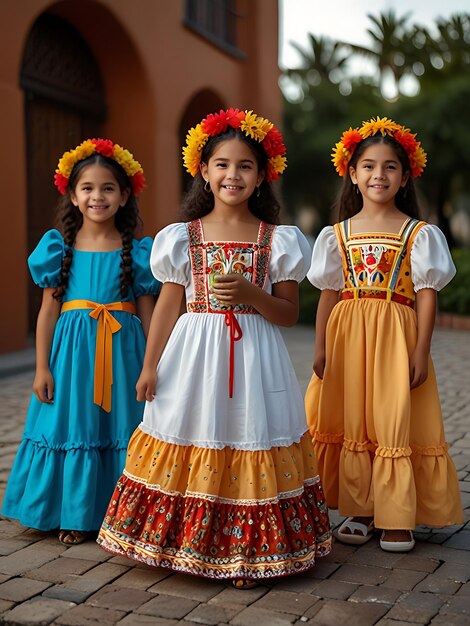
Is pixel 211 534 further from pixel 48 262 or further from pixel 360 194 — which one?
pixel 360 194

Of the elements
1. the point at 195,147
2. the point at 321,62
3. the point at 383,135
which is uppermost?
the point at 321,62

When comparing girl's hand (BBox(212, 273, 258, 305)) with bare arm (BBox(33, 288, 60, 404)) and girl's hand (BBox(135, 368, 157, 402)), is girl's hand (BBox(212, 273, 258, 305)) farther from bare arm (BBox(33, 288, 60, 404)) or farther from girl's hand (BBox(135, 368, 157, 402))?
bare arm (BBox(33, 288, 60, 404))

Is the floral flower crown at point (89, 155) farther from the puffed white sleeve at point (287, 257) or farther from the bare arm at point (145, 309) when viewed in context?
the puffed white sleeve at point (287, 257)

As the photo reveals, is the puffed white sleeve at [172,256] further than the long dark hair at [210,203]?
No

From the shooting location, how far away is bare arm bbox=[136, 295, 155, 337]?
380 cm

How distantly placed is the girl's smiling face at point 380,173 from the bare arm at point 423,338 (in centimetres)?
46

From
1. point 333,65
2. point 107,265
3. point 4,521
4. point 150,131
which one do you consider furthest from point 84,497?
point 333,65

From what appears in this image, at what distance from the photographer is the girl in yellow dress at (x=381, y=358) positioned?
3471 millimetres

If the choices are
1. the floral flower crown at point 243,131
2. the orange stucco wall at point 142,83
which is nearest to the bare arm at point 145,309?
the floral flower crown at point 243,131

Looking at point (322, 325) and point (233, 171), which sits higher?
point (233, 171)

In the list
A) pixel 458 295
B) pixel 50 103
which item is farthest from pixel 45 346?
pixel 458 295

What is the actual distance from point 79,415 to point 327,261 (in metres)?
1.29

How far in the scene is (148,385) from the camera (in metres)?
3.20

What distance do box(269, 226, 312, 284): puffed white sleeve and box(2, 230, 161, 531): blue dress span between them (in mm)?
753
